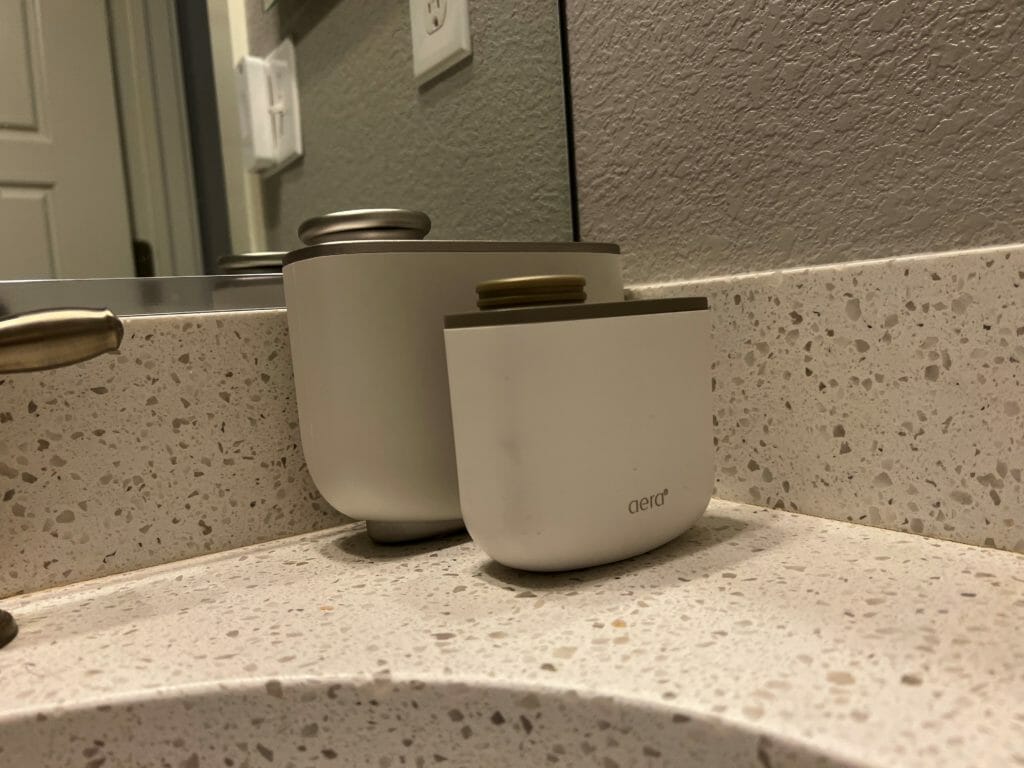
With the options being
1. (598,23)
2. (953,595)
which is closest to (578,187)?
(598,23)

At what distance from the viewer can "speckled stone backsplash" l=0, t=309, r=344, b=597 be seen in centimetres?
41

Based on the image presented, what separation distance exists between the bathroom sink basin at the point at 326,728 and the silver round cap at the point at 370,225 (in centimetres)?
28

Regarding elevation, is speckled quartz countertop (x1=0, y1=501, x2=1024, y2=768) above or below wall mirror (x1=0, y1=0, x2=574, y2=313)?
below

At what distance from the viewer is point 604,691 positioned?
0.26 m

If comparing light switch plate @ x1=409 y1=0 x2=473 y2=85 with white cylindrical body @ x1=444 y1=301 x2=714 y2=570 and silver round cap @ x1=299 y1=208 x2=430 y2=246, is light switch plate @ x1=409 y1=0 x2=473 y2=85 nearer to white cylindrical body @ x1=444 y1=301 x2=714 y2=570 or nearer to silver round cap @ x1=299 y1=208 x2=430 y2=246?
silver round cap @ x1=299 y1=208 x2=430 y2=246

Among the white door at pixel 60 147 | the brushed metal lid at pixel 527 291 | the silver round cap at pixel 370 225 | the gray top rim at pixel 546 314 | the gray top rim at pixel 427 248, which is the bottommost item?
the gray top rim at pixel 546 314

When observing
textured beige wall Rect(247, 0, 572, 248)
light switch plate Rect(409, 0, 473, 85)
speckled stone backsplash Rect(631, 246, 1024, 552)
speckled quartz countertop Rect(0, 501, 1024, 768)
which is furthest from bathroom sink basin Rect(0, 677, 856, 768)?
light switch plate Rect(409, 0, 473, 85)

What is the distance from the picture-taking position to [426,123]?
2.42 feet

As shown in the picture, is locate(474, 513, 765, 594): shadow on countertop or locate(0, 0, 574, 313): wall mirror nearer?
locate(474, 513, 765, 594): shadow on countertop

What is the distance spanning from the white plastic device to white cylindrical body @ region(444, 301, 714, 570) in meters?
0.53

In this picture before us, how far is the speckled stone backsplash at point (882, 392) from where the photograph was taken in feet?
1.16

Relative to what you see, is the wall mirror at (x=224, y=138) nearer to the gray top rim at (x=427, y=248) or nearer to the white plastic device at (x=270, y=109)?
the white plastic device at (x=270, y=109)

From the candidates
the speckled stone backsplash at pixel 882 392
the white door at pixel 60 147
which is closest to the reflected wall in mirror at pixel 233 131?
the white door at pixel 60 147

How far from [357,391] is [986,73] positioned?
13.2 inches
